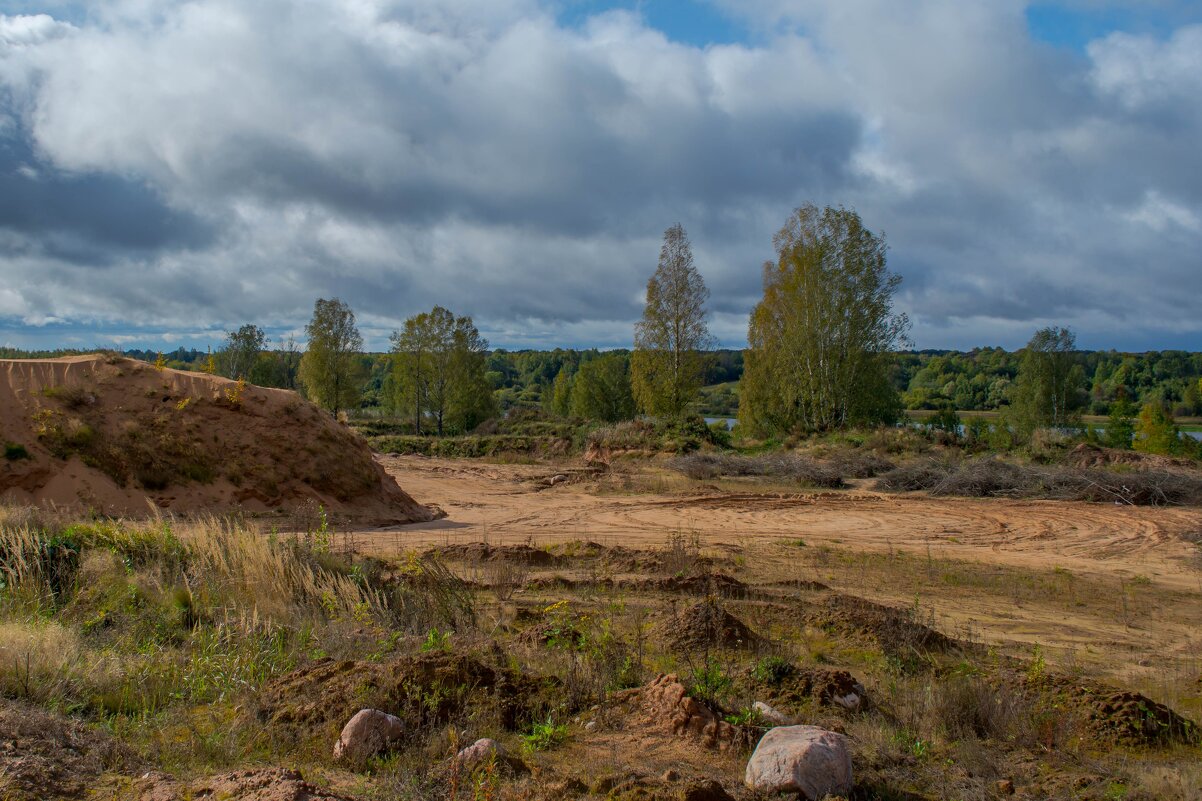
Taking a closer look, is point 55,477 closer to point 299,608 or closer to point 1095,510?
point 299,608

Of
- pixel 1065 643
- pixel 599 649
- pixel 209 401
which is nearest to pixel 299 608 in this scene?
pixel 599 649

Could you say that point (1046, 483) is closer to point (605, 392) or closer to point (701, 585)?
point (701, 585)

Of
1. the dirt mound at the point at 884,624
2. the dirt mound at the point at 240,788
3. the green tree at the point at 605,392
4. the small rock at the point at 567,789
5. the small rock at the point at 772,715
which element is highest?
the green tree at the point at 605,392

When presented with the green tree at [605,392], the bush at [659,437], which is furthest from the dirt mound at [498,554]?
the green tree at [605,392]

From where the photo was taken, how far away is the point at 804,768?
4.03 metres

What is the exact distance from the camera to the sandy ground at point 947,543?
8664mm

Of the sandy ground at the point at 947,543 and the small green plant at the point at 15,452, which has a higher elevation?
the small green plant at the point at 15,452

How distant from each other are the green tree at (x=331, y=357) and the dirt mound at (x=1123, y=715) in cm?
5168

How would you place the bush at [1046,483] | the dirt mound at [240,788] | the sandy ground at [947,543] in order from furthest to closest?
the bush at [1046,483]
the sandy ground at [947,543]
the dirt mound at [240,788]

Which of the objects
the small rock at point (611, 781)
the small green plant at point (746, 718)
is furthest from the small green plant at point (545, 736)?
the small green plant at point (746, 718)

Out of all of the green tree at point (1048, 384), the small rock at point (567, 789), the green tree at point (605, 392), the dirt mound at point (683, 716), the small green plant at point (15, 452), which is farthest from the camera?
the green tree at point (605, 392)

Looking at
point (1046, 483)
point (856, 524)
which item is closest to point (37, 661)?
point (856, 524)

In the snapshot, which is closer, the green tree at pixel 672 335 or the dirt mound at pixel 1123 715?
the dirt mound at pixel 1123 715

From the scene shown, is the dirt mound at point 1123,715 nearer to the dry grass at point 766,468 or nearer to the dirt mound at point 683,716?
the dirt mound at point 683,716
